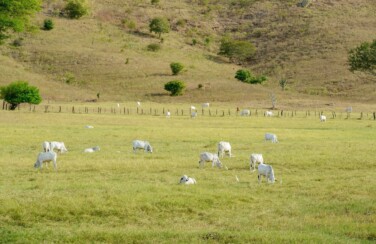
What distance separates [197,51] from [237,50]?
861 cm

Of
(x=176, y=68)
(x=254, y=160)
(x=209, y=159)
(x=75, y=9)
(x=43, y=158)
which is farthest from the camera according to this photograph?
(x=75, y=9)

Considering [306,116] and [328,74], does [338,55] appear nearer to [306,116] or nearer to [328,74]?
[328,74]

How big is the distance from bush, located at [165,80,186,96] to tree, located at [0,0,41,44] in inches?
1903

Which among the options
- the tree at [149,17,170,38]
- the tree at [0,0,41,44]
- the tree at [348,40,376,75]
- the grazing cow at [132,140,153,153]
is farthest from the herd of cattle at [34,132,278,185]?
the tree at [149,17,170,38]

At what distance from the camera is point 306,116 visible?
233 feet

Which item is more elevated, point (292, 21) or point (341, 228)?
point (292, 21)

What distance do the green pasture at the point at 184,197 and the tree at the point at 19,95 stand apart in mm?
34134

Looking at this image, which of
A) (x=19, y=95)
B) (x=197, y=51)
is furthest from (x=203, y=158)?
(x=197, y=51)

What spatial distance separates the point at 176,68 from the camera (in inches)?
4259

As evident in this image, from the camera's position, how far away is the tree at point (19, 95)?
67.8 m

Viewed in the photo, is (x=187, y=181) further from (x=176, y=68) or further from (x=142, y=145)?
(x=176, y=68)

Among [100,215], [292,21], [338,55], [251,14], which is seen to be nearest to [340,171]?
[100,215]

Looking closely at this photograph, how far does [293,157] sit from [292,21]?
11912 centimetres

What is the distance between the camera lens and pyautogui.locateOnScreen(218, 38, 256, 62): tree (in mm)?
127938
